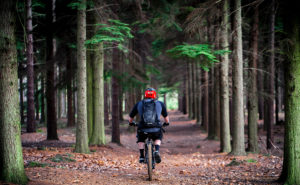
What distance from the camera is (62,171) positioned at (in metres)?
7.64

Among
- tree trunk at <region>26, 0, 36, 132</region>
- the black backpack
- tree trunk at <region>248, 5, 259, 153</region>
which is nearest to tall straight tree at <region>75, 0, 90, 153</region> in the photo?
the black backpack

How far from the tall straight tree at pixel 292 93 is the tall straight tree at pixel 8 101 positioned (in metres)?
5.95

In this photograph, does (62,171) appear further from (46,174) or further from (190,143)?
(190,143)

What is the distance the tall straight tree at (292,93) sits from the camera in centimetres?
630

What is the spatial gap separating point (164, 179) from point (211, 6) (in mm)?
4890

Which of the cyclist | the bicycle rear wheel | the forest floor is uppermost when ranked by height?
the cyclist

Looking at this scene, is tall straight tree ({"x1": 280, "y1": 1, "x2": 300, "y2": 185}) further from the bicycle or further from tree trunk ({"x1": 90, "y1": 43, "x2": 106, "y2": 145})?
tree trunk ({"x1": 90, "y1": 43, "x2": 106, "y2": 145})

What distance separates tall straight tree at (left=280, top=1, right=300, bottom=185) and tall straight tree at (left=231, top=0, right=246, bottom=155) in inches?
197

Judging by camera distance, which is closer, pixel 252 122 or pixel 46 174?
pixel 46 174

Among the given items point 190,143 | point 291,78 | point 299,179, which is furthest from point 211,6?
point 190,143

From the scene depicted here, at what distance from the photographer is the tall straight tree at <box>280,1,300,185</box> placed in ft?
20.7

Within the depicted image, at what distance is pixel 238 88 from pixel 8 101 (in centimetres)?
901

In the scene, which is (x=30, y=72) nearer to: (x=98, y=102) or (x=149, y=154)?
(x=98, y=102)

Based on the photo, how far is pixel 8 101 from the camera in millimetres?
5645
